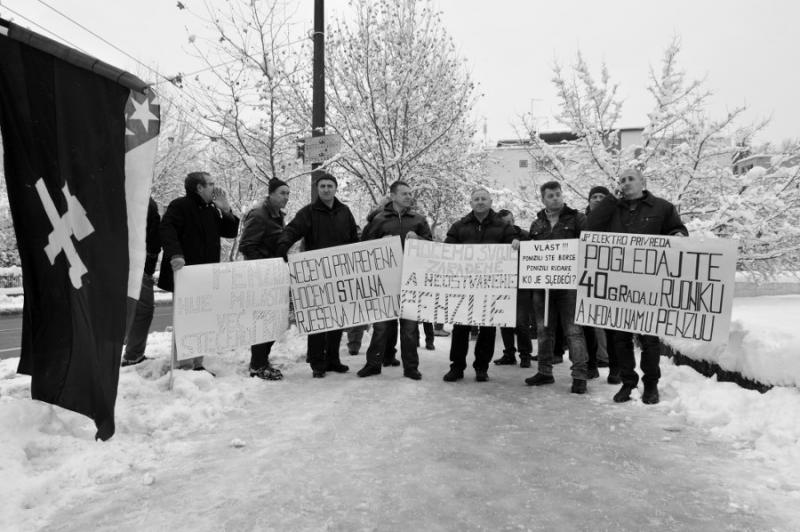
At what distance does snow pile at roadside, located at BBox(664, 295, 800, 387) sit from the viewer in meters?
4.24

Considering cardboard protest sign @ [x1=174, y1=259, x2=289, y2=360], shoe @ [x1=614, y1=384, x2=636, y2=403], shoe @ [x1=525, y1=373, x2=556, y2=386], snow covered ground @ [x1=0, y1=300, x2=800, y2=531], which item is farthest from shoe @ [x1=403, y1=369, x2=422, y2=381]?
shoe @ [x1=614, y1=384, x2=636, y2=403]

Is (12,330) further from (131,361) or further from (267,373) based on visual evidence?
(267,373)

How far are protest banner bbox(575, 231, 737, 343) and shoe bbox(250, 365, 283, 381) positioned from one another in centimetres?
320

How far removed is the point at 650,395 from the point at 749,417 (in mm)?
912

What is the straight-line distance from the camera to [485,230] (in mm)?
6242

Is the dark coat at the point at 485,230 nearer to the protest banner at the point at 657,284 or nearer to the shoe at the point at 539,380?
the protest banner at the point at 657,284

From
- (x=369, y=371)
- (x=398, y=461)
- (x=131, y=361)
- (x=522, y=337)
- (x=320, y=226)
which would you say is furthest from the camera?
(x=522, y=337)

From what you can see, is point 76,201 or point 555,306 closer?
point 76,201

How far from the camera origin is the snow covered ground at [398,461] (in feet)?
9.08

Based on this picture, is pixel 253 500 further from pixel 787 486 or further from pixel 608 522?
pixel 787 486

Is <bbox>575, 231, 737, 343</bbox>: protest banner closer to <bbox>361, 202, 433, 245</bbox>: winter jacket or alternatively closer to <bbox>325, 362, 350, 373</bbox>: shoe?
<bbox>361, 202, 433, 245</bbox>: winter jacket

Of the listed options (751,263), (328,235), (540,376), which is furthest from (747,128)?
(328,235)

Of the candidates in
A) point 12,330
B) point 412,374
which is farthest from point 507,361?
point 12,330

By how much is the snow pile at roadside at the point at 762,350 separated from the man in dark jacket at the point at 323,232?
12.7 ft
